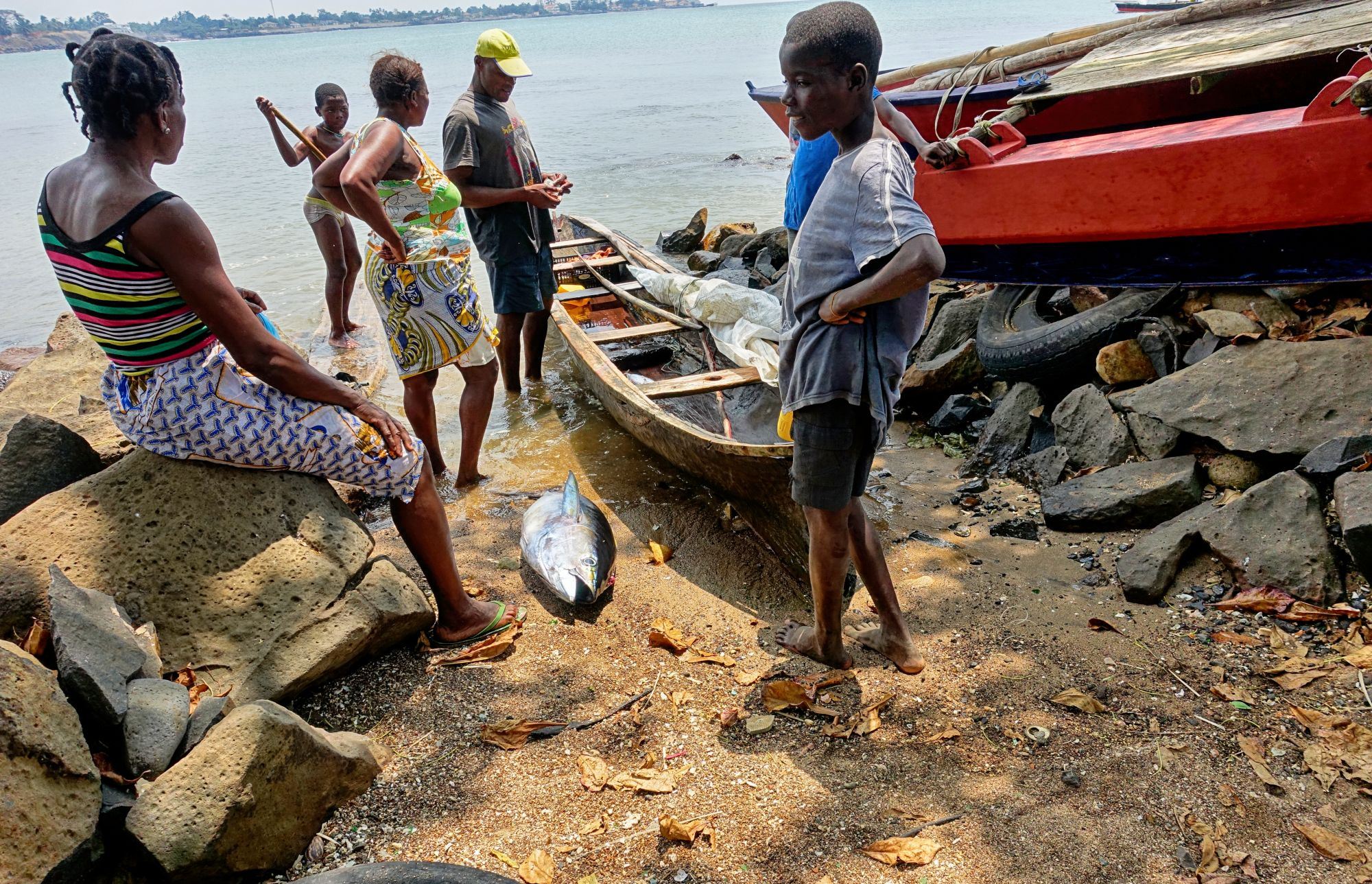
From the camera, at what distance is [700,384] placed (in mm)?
A: 5172

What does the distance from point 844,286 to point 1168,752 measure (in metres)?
1.74

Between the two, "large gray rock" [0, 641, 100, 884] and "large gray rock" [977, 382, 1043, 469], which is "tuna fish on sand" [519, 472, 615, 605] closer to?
"large gray rock" [0, 641, 100, 884]

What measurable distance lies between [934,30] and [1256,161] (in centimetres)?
5209

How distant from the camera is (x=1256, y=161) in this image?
4262 millimetres

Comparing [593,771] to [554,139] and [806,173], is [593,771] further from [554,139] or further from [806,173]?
[554,139]

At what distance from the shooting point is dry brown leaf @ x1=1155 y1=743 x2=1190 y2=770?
2748 mm

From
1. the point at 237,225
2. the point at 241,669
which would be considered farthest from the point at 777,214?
the point at 241,669

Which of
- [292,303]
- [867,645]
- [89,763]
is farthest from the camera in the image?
[292,303]

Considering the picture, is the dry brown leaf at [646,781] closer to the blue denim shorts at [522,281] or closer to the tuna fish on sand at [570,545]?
the tuna fish on sand at [570,545]

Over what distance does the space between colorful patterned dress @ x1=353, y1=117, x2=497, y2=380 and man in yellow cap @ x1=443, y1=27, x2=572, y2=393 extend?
2.15 ft

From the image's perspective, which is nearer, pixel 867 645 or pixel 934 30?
pixel 867 645

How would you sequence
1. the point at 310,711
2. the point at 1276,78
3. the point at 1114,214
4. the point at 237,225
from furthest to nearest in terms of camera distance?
the point at 237,225 → the point at 1276,78 → the point at 1114,214 → the point at 310,711

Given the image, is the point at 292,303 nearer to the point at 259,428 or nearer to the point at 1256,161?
the point at 259,428

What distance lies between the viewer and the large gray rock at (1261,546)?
3.42 meters
